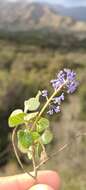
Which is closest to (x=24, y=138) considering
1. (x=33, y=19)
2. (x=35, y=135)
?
(x=35, y=135)

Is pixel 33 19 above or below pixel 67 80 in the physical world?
below

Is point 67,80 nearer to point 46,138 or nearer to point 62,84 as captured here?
point 62,84

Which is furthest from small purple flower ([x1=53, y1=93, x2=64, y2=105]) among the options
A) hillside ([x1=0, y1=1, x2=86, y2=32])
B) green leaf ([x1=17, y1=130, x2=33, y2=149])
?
hillside ([x1=0, y1=1, x2=86, y2=32])

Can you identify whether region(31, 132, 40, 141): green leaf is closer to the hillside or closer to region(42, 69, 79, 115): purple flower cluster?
region(42, 69, 79, 115): purple flower cluster

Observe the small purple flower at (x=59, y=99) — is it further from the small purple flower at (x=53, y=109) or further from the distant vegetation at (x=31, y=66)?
the distant vegetation at (x=31, y=66)

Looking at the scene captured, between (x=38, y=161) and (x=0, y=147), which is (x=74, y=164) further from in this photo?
(x=38, y=161)
